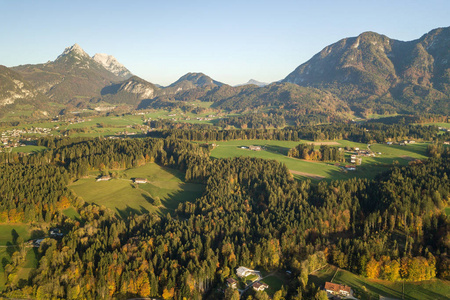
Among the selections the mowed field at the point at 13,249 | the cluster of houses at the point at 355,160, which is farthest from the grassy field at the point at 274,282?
the cluster of houses at the point at 355,160

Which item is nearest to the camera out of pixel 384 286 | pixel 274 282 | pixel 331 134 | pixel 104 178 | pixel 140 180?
pixel 384 286

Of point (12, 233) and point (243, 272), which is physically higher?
point (12, 233)

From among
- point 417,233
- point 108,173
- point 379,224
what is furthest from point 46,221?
point 417,233

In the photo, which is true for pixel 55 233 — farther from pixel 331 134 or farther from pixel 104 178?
pixel 331 134

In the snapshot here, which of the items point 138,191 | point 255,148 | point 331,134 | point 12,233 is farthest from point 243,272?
point 331,134

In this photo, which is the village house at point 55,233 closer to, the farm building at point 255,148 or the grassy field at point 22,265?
the grassy field at point 22,265
